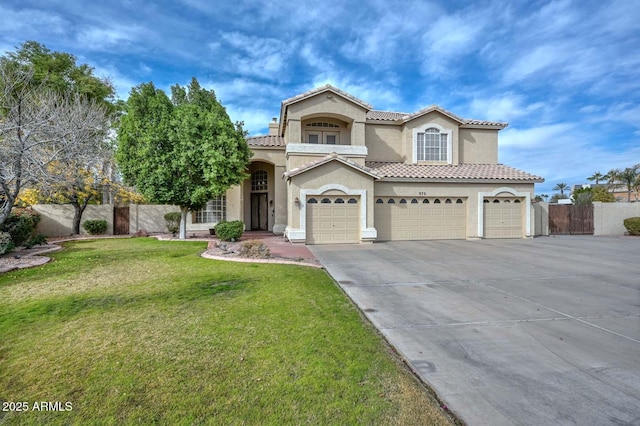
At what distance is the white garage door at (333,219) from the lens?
15336 millimetres

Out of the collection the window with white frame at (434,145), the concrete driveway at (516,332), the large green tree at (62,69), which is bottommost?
the concrete driveway at (516,332)

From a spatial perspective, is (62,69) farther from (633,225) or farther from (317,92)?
(633,225)

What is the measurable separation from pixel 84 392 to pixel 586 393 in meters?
5.10

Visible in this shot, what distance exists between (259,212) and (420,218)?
37.0 feet

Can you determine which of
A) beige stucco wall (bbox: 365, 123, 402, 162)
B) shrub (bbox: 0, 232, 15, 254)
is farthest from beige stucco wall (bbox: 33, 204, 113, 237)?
beige stucco wall (bbox: 365, 123, 402, 162)

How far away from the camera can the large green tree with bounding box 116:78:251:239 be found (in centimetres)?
1430

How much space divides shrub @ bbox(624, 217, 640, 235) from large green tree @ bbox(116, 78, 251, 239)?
2398 cm

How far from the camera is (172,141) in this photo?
47.4 feet

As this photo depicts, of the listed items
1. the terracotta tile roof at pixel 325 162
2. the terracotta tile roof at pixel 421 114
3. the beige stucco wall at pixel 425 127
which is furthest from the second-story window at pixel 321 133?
the terracotta tile roof at pixel 325 162

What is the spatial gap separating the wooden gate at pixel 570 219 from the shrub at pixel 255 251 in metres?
19.3

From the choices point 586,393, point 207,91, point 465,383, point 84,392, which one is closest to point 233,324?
point 84,392

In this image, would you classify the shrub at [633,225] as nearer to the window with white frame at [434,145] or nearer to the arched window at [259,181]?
the window with white frame at [434,145]

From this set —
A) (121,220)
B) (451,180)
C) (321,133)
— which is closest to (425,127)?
(451,180)

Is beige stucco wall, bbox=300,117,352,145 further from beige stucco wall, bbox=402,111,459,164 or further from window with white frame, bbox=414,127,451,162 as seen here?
window with white frame, bbox=414,127,451,162
